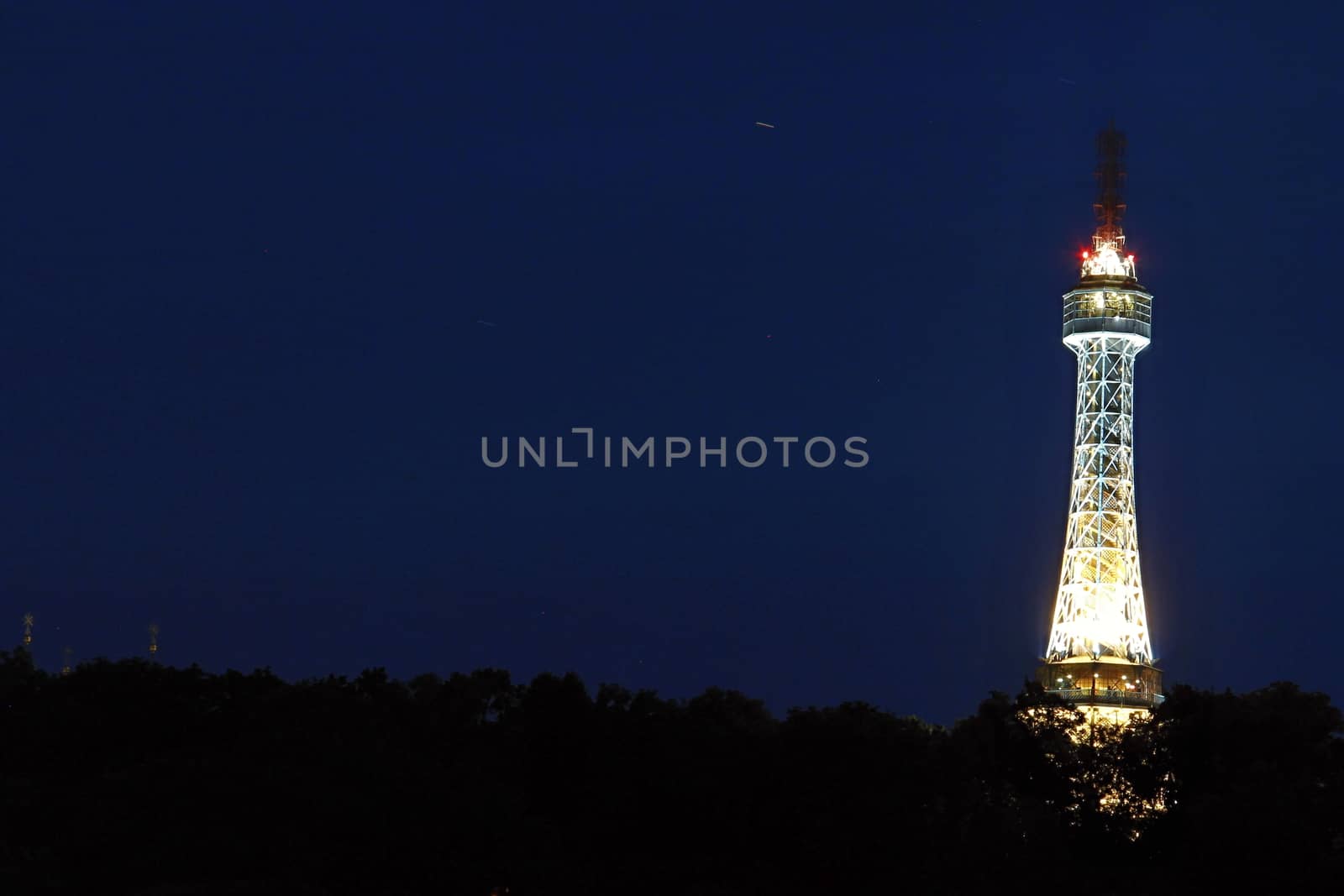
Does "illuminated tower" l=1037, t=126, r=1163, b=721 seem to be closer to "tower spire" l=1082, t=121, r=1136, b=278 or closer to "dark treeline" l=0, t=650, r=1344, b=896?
"tower spire" l=1082, t=121, r=1136, b=278

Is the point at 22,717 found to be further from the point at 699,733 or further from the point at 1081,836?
the point at 1081,836

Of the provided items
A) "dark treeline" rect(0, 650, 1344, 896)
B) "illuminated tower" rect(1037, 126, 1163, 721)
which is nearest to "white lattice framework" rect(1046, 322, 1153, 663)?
"illuminated tower" rect(1037, 126, 1163, 721)

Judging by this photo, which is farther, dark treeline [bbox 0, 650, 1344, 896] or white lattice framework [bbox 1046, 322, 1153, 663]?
white lattice framework [bbox 1046, 322, 1153, 663]

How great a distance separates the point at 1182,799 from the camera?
74312 millimetres

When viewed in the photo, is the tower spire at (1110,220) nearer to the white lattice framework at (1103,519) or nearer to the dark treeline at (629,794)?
the white lattice framework at (1103,519)

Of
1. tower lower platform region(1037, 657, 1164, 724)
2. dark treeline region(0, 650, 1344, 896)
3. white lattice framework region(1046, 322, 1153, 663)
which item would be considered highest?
white lattice framework region(1046, 322, 1153, 663)

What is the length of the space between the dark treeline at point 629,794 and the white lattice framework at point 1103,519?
4172cm

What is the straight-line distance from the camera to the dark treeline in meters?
60.7

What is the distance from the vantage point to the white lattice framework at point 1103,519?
5039 inches

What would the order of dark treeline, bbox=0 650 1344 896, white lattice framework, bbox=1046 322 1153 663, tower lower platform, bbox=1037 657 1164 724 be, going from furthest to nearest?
white lattice framework, bbox=1046 322 1153 663 < tower lower platform, bbox=1037 657 1164 724 < dark treeline, bbox=0 650 1344 896

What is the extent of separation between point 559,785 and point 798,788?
10.2m

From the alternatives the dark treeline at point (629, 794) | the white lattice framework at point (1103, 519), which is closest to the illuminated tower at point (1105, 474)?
the white lattice framework at point (1103, 519)

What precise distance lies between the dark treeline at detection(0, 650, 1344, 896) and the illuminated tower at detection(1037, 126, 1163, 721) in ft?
136

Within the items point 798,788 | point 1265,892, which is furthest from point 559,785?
point 1265,892
